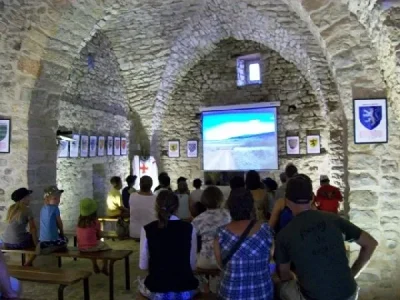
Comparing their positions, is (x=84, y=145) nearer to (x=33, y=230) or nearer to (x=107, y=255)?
(x=33, y=230)

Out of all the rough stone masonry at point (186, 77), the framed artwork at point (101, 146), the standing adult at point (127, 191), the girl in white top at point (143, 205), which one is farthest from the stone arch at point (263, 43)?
the girl in white top at point (143, 205)

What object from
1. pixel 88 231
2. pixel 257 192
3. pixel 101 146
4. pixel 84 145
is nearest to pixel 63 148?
pixel 84 145

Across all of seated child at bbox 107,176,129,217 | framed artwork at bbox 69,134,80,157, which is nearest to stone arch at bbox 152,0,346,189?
framed artwork at bbox 69,134,80,157

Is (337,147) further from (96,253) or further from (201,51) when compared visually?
(96,253)

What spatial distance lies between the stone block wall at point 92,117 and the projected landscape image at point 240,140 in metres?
2.12

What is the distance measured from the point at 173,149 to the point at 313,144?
12.0 feet

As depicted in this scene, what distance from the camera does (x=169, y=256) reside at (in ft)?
9.14

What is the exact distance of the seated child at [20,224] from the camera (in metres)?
4.68

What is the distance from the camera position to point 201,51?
10797mm

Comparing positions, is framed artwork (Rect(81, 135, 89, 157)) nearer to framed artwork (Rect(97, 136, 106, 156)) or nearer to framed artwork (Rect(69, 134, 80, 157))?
framed artwork (Rect(69, 134, 80, 157))

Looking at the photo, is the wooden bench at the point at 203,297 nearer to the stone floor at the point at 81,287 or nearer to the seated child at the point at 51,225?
the stone floor at the point at 81,287

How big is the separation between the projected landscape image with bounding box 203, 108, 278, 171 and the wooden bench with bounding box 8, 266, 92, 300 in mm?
7060

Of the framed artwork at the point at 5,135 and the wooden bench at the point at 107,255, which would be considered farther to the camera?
the framed artwork at the point at 5,135

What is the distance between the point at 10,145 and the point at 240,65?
22.6ft
